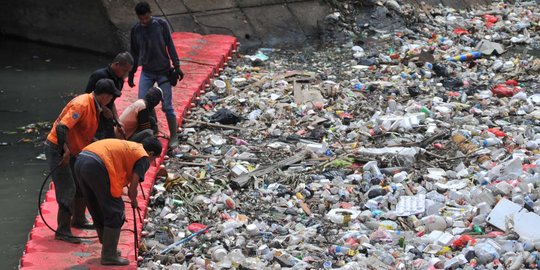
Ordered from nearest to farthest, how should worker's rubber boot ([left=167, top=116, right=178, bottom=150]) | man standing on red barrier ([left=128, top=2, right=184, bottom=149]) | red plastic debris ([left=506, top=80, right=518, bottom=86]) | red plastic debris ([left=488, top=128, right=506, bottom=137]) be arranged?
man standing on red barrier ([left=128, top=2, right=184, bottom=149]) < worker's rubber boot ([left=167, top=116, right=178, bottom=150]) < red plastic debris ([left=488, top=128, right=506, bottom=137]) < red plastic debris ([left=506, top=80, right=518, bottom=86])

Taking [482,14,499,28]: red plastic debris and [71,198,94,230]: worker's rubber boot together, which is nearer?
[71,198,94,230]: worker's rubber boot

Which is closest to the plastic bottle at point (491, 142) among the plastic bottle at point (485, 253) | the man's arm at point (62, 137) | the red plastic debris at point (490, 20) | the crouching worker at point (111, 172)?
the plastic bottle at point (485, 253)

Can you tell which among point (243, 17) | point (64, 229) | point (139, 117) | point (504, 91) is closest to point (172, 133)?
point (139, 117)

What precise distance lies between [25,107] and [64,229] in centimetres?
541

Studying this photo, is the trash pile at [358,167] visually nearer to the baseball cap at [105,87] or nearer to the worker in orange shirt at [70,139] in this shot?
the worker in orange shirt at [70,139]

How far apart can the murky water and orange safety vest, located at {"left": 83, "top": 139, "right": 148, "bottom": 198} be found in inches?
70.7

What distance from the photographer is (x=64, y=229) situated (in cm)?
676

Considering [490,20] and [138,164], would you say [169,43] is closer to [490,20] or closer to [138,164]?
[138,164]

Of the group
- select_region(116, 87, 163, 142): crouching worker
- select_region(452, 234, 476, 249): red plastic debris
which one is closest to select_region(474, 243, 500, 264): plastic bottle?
select_region(452, 234, 476, 249): red plastic debris

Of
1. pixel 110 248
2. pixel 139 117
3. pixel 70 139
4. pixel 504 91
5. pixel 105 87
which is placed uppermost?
pixel 105 87

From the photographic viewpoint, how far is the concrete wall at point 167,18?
14125mm

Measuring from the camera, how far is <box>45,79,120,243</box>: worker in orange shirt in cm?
645

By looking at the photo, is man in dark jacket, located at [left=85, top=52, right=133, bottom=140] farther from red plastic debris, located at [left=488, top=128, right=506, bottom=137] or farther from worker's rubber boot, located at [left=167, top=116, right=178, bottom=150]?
red plastic debris, located at [left=488, top=128, right=506, bottom=137]

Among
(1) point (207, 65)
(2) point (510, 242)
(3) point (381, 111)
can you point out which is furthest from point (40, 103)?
(2) point (510, 242)
